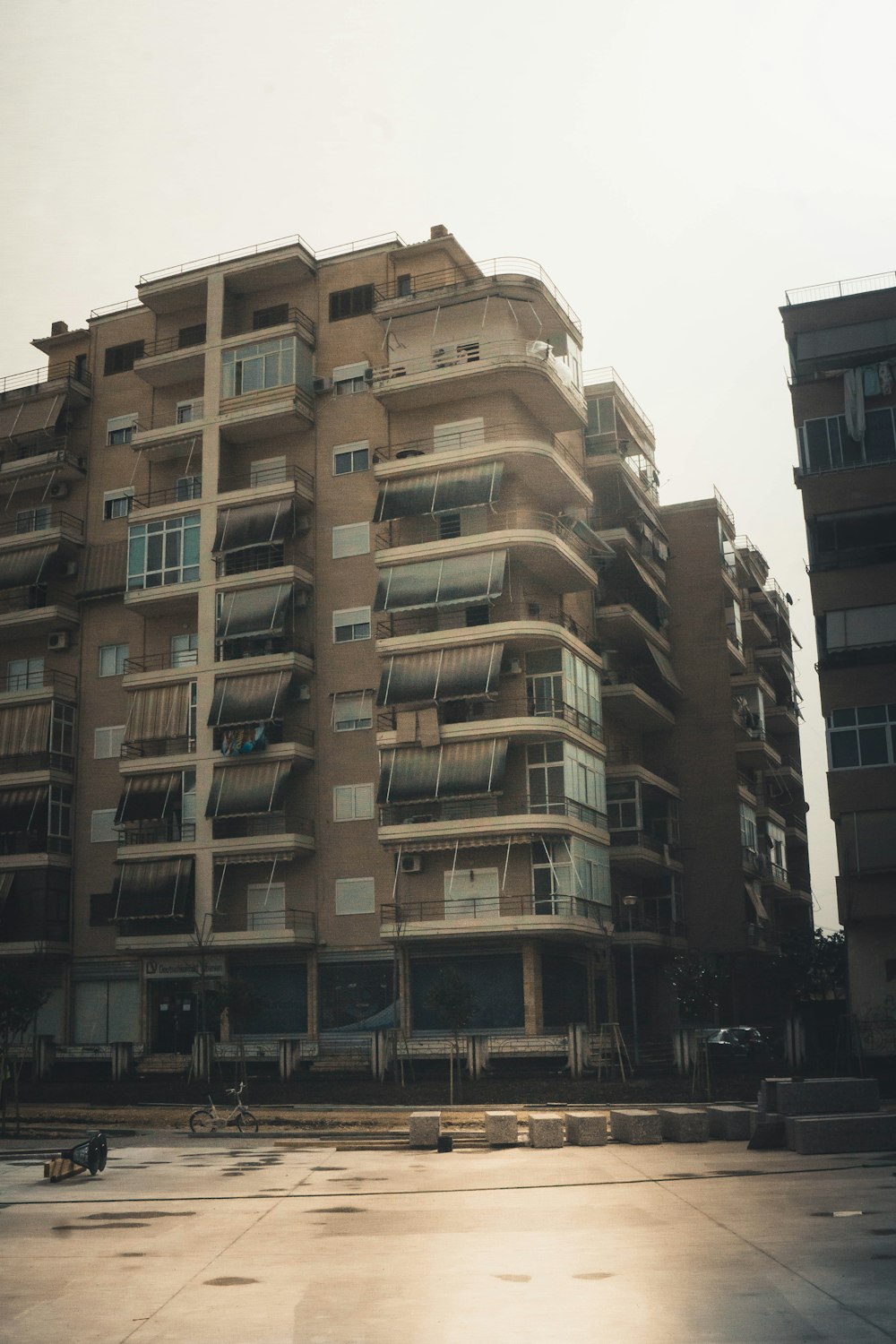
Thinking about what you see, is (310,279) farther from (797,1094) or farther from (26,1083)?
(797,1094)

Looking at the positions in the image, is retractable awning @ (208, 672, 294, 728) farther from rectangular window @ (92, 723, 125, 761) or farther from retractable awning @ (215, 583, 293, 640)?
rectangular window @ (92, 723, 125, 761)

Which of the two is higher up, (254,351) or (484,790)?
(254,351)

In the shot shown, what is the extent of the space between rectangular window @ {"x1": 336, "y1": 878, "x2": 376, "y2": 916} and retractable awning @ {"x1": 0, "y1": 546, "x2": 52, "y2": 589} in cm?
1922

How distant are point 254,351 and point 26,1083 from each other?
29.1 m

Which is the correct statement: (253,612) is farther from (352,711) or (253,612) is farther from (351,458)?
(351,458)

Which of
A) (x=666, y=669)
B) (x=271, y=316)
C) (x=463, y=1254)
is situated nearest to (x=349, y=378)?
(x=271, y=316)

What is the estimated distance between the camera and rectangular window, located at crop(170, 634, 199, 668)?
55.1m

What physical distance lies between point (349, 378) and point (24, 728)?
19645mm

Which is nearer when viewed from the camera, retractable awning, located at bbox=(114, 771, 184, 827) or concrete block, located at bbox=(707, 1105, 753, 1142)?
concrete block, located at bbox=(707, 1105, 753, 1142)

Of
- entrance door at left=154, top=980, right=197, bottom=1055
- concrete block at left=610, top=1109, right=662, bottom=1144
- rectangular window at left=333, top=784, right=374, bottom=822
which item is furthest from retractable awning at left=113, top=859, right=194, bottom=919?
concrete block at left=610, top=1109, right=662, bottom=1144

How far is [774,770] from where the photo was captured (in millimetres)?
73125

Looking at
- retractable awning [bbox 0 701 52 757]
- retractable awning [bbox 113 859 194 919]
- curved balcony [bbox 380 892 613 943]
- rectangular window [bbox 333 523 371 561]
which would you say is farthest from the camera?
retractable awning [bbox 0 701 52 757]

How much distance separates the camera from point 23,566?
5831 centimetres

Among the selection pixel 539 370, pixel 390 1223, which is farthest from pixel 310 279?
pixel 390 1223
